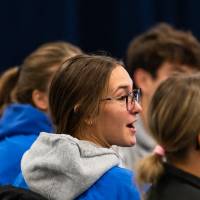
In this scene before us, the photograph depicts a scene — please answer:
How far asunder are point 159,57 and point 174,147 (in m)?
1.34

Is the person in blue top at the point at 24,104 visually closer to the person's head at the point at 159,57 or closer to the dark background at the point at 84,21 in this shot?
the person's head at the point at 159,57

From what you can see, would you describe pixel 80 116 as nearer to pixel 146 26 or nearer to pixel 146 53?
pixel 146 53

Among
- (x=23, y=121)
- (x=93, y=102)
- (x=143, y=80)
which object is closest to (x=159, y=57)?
(x=143, y=80)

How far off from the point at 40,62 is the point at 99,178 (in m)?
1.04

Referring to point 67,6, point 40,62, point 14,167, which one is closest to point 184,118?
point 14,167

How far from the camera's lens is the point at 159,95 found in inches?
77.4

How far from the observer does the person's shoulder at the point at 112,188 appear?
70.2 inches

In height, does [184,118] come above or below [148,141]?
above

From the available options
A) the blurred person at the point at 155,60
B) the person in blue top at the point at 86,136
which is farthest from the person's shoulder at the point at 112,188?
the blurred person at the point at 155,60

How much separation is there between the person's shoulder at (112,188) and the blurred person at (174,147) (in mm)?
49

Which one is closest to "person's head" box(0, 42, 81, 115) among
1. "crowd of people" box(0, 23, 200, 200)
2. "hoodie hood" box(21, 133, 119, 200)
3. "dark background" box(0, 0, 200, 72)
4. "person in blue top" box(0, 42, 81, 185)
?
"person in blue top" box(0, 42, 81, 185)

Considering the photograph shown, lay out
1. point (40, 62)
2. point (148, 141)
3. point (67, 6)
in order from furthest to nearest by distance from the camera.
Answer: point (67, 6), point (148, 141), point (40, 62)

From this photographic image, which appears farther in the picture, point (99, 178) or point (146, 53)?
point (146, 53)

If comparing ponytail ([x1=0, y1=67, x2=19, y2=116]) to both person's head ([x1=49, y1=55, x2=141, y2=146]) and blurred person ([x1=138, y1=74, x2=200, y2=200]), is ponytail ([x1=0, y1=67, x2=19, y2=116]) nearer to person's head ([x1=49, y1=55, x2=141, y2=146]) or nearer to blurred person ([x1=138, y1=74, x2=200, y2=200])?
person's head ([x1=49, y1=55, x2=141, y2=146])
